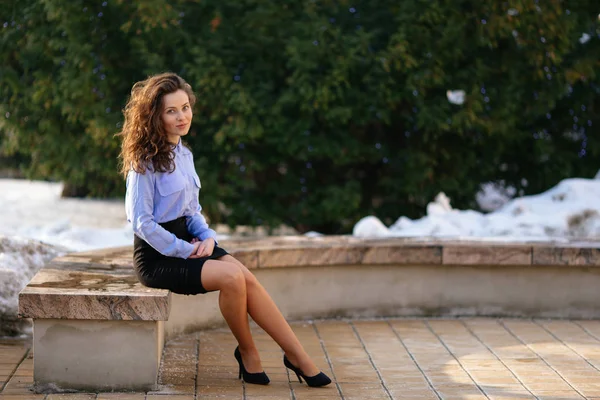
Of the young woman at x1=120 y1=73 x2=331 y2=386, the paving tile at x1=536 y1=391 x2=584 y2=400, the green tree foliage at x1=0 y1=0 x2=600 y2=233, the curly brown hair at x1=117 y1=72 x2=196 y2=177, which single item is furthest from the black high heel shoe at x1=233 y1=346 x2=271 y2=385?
the green tree foliage at x1=0 y1=0 x2=600 y2=233

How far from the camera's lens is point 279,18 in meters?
7.33

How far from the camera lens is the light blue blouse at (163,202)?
14.5 ft

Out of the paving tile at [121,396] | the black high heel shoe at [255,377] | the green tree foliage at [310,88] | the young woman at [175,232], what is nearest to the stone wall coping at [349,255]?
the young woman at [175,232]

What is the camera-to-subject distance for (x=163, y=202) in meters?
4.52

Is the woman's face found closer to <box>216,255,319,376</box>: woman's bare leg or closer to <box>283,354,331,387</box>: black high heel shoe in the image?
<box>216,255,319,376</box>: woman's bare leg

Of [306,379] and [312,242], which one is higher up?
[312,242]

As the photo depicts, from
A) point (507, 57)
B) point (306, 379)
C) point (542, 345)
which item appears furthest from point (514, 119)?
point (306, 379)

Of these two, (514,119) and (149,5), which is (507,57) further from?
(149,5)

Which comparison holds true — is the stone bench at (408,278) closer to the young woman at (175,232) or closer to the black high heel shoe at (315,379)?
the young woman at (175,232)

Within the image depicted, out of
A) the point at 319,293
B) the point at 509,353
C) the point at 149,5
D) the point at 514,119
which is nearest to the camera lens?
the point at 509,353

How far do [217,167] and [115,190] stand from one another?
2.94 feet

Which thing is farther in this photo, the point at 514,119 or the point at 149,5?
the point at 514,119

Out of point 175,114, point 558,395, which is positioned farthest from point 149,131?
point 558,395

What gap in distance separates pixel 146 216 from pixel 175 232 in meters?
0.24
